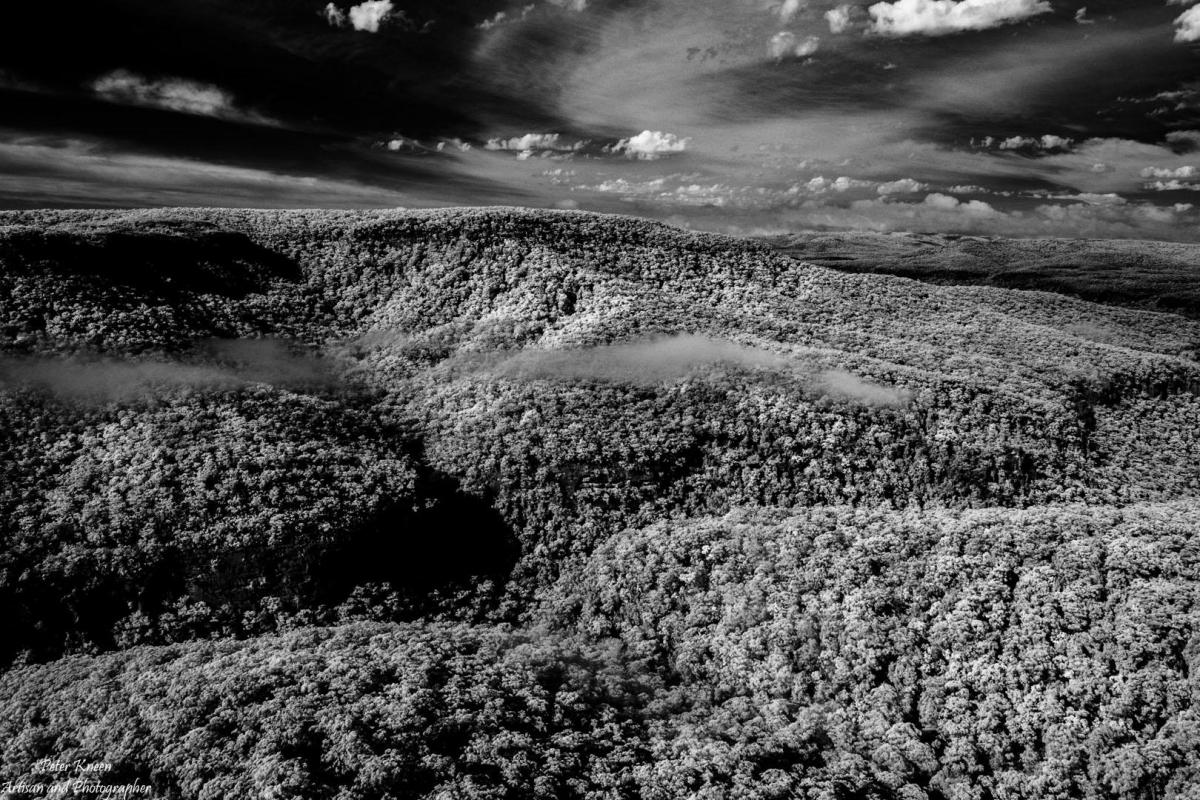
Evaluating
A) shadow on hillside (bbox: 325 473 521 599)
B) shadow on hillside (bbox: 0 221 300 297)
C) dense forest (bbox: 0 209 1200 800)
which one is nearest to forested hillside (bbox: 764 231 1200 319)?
dense forest (bbox: 0 209 1200 800)

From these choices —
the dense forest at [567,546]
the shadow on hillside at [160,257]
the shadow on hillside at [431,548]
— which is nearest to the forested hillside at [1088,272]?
the dense forest at [567,546]

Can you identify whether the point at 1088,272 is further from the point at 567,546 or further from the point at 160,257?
the point at 160,257

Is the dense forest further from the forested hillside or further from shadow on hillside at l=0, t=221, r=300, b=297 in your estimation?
the forested hillside

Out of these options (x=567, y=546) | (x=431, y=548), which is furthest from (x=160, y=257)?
(x=567, y=546)

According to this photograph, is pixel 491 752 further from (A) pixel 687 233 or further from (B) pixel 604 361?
(A) pixel 687 233

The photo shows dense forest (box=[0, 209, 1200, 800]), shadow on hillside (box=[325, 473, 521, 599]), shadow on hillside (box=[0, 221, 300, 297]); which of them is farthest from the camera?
shadow on hillside (box=[0, 221, 300, 297])

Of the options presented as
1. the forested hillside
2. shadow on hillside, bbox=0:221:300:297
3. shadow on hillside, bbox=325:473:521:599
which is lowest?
shadow on hillside, bbox=325:473:521:599

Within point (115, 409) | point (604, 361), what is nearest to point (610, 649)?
point (604, 361)
